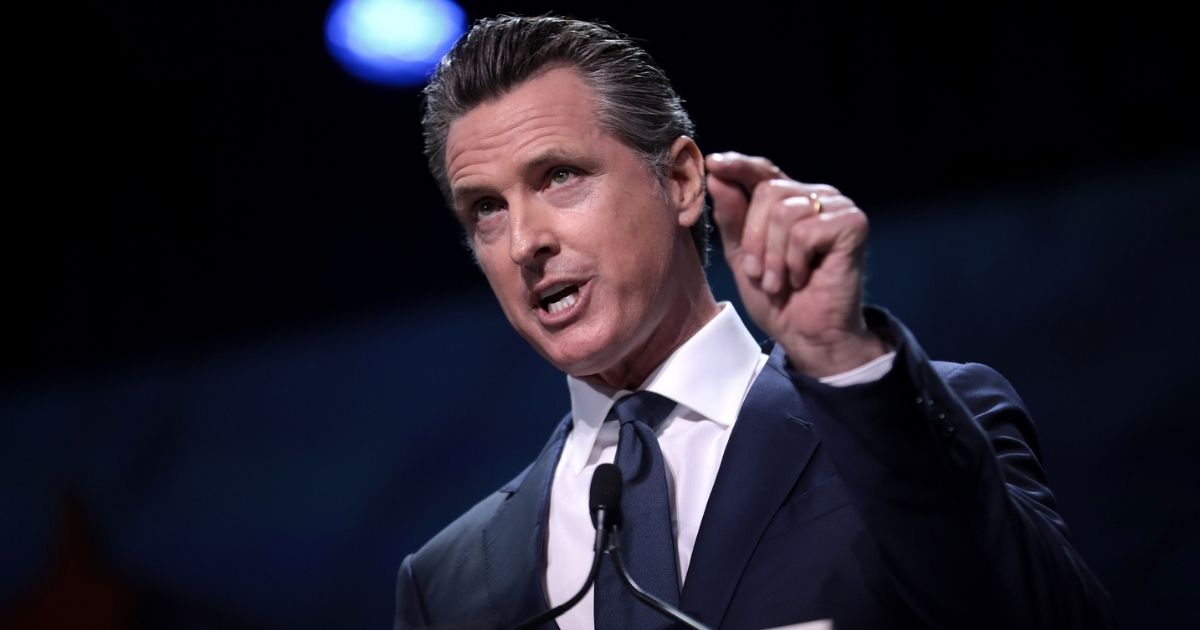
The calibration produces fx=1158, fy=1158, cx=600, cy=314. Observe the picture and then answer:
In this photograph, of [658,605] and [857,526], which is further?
[857,526]

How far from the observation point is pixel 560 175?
5.48 feet

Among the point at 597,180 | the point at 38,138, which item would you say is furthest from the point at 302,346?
the point at 597,180

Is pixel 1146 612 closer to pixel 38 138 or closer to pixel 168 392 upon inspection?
pixel 168 392

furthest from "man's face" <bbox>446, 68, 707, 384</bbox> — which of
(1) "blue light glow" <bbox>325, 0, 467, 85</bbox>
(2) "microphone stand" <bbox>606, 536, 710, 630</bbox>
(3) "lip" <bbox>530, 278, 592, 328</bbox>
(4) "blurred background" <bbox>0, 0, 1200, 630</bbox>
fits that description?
(1) "blue light glow" <bbox>325, 0, 467, 85</bbox>

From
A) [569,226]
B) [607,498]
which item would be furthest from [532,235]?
[607,498]

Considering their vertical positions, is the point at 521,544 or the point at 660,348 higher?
the point at 660,348

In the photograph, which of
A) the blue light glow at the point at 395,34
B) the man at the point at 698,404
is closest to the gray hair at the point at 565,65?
the man at the point at 698,404

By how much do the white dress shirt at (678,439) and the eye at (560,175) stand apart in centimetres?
30

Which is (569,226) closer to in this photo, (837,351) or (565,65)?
(565,65)

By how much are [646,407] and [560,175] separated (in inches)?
14.2

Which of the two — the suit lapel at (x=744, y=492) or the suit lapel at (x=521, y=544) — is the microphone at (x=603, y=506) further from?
the suit lapel at (x=521, y=544)

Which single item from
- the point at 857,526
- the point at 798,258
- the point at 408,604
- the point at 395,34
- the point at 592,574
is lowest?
the point at 408,604

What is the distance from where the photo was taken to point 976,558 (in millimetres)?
1097

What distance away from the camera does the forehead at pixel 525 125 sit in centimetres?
168
